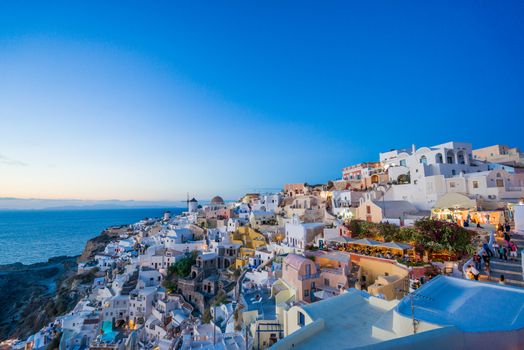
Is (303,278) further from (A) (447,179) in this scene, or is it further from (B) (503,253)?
(A) (447,179)

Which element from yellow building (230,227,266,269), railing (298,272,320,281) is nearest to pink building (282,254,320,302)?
railing (298,272,320,281)

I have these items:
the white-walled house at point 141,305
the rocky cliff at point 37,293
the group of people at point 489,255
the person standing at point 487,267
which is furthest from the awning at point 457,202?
the rocky cliff at point 37,293

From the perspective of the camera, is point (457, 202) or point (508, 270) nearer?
point (508, 270)

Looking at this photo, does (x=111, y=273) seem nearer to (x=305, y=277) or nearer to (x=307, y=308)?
(x=305, y=277)

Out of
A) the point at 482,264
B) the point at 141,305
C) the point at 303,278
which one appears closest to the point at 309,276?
the point at 303,278

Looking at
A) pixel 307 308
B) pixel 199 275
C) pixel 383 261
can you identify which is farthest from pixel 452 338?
pixel 199 275

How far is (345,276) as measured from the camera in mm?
17609

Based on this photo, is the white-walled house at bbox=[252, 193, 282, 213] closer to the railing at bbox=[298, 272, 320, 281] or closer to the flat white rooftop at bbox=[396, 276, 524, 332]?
the railing at bbox=[298, 272, 320, 281]

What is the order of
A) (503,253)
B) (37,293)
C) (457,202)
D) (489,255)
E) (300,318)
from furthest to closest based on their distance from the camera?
(37,293) → (457,202) → (489,255) → (503,253) → (300,318)

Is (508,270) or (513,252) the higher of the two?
(513,252)

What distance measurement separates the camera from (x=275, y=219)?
39406 millimetres

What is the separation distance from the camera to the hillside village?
281 inches

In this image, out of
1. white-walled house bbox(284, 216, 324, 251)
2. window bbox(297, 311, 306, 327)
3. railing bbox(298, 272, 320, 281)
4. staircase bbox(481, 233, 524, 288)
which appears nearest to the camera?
window bbox(297, 311, 306, 327)

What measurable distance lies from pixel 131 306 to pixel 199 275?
23.3 feet
